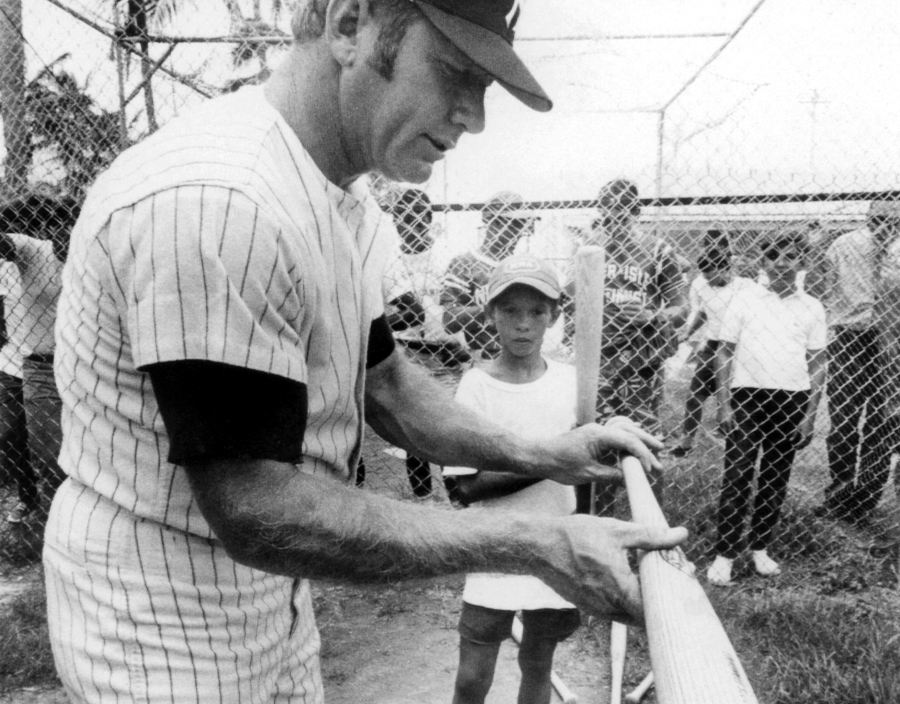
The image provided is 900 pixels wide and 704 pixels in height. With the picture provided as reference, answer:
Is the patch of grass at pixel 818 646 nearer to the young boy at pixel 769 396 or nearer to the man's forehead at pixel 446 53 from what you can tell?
the young boy at pixel 769 396

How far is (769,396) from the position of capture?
14.8 feet

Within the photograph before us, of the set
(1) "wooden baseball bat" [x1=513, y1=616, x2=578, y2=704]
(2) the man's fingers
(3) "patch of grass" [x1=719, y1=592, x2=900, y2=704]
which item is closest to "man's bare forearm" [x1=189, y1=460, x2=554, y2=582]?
(2) the man's fingers

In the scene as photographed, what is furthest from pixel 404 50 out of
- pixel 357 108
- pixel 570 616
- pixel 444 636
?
pixel 444 636

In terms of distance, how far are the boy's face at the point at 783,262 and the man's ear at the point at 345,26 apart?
380cm

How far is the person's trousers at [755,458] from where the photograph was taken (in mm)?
4477

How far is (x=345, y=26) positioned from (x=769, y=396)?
386cm

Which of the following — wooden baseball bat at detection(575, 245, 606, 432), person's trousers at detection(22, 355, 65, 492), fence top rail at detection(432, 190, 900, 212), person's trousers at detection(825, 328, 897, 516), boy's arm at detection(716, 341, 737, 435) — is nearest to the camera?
wooden baseball bat at detection(575, 245, 606, 432)

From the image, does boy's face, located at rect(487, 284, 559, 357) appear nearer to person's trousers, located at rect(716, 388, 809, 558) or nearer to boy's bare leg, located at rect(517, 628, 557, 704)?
boy's bare leg, located at rect(517, 628, 557, 704)

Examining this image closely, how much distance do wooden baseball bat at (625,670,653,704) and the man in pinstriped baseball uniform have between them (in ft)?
7.02

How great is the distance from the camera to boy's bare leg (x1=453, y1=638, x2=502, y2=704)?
2721mm

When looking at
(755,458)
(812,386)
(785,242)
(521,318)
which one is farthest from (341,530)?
(812,386)

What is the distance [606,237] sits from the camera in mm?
4426

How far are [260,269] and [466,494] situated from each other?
1835 millimetres

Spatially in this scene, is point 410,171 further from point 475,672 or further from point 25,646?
point 25,646
